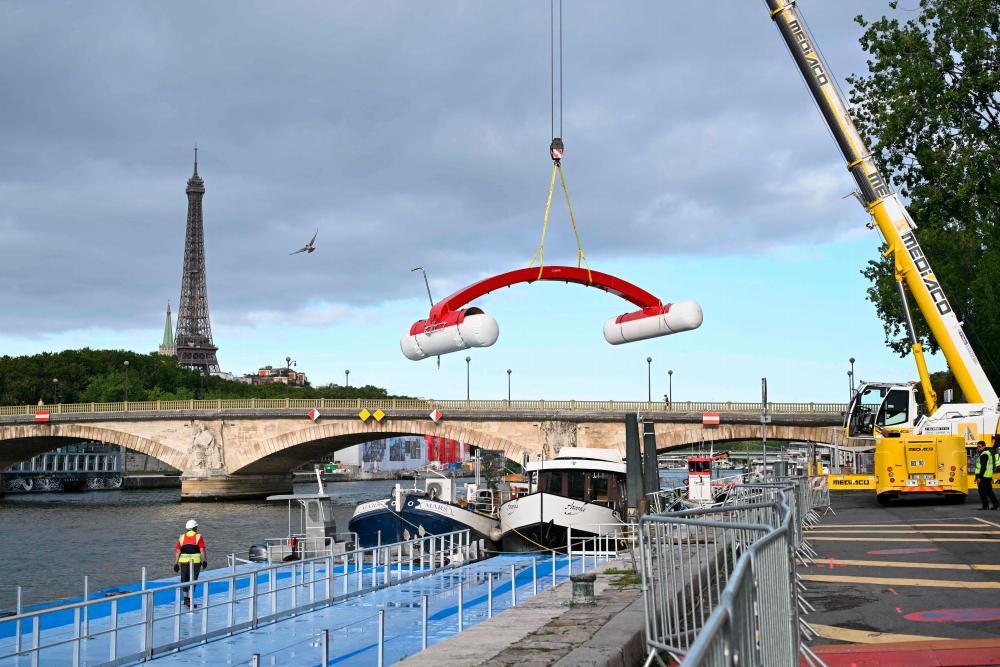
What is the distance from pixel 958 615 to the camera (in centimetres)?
1220

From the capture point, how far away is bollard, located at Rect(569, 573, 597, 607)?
12.0m

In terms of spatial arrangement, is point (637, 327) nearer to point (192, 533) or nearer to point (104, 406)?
point (192, 533)

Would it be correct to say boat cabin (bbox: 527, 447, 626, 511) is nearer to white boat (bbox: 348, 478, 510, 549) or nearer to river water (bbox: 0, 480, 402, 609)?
white boat (bbox: 348, 478, 510, 549)

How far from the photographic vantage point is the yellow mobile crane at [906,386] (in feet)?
101

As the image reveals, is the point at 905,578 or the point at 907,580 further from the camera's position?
the point at 905,578

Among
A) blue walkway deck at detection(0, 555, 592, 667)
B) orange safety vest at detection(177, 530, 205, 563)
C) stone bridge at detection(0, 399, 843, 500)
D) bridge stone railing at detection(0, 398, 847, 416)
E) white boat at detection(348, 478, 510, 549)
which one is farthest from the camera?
stone bridge at detection(0, 399, 843, 500)

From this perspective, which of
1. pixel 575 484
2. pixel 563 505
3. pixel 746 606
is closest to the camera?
pixel 746 606

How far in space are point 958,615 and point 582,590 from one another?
4430mm

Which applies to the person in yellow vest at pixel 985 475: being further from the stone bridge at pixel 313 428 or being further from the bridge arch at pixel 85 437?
the bridge arch at pixel 85 437

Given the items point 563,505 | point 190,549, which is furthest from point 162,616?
point 563,505

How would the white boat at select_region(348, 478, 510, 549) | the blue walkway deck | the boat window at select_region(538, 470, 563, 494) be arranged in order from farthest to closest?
the boat window at select_region(538, 470, 563, 494) → the white boat at select_region(348, 478, 510, 549) → the blue walkway deck

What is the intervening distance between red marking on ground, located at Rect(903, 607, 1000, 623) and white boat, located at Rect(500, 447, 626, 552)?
60.1ft

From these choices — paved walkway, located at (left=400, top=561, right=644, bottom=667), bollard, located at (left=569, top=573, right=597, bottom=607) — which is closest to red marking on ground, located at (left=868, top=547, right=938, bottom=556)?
paved walkway, located at (left=400, top=561, right=644, bottom=667)

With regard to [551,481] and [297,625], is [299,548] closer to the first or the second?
[551,481]
